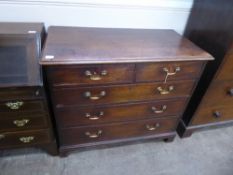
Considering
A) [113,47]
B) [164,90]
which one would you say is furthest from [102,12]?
[164,90]

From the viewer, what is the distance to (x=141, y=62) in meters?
0.99

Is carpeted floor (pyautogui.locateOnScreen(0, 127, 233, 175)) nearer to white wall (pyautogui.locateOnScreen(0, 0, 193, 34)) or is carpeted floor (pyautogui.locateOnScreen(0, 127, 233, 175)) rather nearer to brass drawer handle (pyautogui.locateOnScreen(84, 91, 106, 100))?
brass drawer handle (pyautogui.locateOnScreen(84, 91, 106, 100))

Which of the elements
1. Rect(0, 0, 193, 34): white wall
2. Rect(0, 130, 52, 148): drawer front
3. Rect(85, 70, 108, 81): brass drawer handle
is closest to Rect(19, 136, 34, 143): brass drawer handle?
Rect(0, 130, 52, 148): drawer front

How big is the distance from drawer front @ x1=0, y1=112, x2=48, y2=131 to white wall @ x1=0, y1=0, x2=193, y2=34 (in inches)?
25.9

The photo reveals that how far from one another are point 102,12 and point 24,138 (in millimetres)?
1026

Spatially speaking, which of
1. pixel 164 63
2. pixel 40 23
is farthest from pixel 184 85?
pixel 40 23

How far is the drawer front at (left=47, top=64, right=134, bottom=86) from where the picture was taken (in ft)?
3.06

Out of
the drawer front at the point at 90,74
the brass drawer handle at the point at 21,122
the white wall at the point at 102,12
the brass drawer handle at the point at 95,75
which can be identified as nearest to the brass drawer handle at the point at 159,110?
the drawer front at the point at 90,74

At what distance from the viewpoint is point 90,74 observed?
0.97m

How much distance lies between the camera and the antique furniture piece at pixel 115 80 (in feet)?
3.16

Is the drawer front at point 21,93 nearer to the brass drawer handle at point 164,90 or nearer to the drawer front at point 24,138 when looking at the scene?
the drawer front at point 24,138

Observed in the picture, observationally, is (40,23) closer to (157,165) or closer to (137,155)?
(137,155)

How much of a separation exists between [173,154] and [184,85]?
646 millimetres

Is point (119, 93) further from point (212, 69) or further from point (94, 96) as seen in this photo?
point (212, 69)
